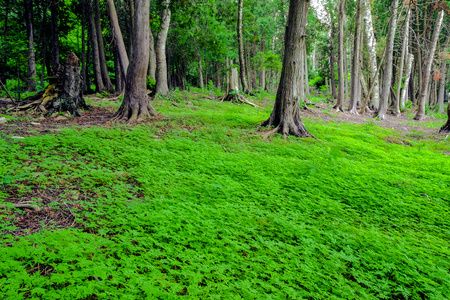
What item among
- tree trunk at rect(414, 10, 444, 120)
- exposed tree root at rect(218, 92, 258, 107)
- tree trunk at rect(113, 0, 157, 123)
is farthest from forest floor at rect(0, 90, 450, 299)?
tree trunk at rect(414, 10, 444, 120)

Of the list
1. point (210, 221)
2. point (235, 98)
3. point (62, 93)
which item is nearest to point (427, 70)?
point (235, 98)

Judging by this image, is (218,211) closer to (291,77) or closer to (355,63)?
(291,77)

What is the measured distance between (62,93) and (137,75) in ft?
7.52

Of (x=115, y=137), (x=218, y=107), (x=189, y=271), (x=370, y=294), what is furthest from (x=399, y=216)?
(x=218, y=107)

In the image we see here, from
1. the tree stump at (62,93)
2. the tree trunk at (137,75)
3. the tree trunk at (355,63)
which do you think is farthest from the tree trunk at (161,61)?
the tree trunk at (355,63)

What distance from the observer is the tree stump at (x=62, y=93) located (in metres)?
7.05

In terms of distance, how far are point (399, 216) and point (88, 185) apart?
4.06 m

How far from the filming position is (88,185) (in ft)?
10.4

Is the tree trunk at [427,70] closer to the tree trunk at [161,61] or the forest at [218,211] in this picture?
the forest at [218,211]

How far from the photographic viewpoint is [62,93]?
718cm

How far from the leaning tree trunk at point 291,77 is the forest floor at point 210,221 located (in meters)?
1.43

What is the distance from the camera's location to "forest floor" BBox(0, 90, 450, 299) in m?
1.89

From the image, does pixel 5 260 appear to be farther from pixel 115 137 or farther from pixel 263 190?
pixel 115 137

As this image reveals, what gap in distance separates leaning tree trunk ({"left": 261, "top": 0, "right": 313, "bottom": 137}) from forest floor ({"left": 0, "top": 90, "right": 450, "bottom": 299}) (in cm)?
143
